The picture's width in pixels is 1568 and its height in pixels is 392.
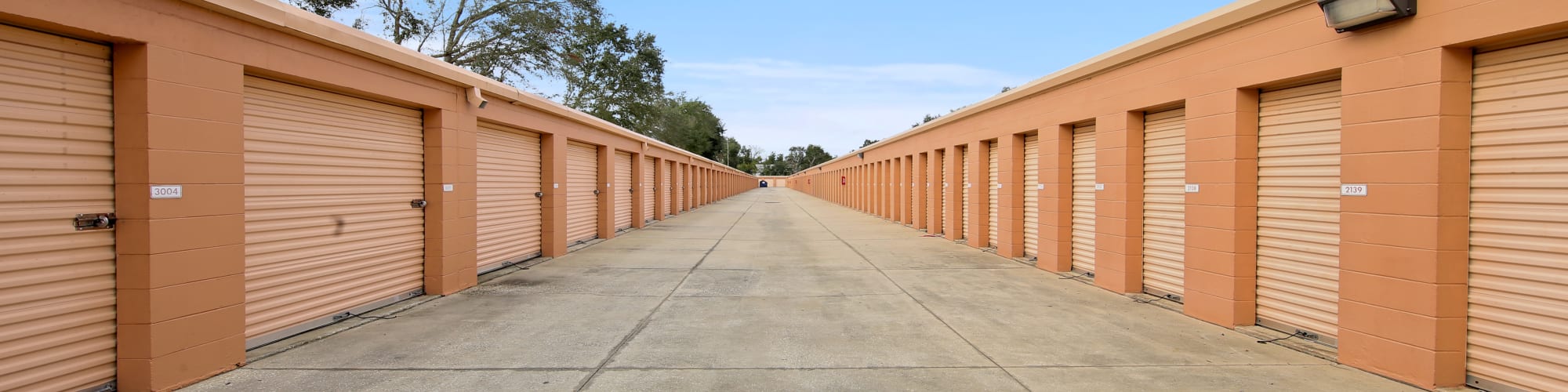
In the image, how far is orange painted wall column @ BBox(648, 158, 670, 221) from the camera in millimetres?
18688

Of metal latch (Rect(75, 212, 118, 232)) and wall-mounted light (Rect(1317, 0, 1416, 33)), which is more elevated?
wall-mounted light (Rect(1317, 0, 1416, 33))

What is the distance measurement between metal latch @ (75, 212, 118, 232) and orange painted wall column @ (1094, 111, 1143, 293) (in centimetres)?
926

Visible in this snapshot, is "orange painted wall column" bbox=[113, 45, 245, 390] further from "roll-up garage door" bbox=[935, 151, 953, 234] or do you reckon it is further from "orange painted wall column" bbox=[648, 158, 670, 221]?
"orange painted wall column" bbox=[648, 158, 670, 221]

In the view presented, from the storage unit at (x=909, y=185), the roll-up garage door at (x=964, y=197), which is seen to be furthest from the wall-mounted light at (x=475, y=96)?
the storage unit at (x=909, y=185)

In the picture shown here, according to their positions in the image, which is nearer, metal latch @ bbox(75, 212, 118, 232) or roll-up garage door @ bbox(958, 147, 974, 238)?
metal latch @ bbox(75, 212, 118, 232)

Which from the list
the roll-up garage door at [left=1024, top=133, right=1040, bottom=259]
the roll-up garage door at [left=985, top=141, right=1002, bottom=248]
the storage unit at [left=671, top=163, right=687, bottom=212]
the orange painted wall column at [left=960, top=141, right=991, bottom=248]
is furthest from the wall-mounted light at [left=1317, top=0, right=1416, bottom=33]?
the storage unit at [left=671, top=163, right=687, bottom=212]

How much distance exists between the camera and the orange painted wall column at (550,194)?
33.0ft

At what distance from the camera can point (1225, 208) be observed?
5.50 m

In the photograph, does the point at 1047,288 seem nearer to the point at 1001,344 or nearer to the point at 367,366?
the point at 1001,344

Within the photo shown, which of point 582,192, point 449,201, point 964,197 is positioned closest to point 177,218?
point 449,201

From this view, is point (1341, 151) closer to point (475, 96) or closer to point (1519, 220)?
point (1519, 220)

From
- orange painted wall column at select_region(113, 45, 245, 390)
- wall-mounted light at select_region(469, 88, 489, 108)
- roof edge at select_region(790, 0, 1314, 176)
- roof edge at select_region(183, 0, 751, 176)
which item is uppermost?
roof edge at select_region(790, 0, 1314, 176)

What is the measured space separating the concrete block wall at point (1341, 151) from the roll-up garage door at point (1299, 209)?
0.11 metres

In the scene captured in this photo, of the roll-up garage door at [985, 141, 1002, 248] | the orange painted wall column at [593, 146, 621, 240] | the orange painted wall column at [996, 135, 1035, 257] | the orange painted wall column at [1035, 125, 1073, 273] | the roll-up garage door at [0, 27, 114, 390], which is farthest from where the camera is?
the orange painted wall column at [593, 146, 621, 240]
